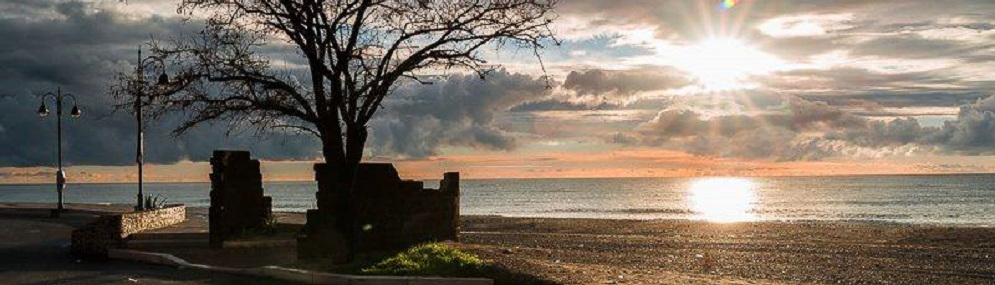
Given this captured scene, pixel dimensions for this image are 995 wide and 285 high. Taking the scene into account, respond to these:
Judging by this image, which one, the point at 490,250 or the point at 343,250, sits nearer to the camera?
the point at 343,250

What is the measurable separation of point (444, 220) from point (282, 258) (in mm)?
3817

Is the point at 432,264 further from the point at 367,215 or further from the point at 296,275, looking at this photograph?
the point at 367,215

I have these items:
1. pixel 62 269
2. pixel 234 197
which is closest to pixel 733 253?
pixel 234 197

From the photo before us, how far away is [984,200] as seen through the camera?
114 meters

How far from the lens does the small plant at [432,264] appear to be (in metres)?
18.5

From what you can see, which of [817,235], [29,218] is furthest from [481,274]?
[817,235]

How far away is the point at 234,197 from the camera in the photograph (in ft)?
90.5

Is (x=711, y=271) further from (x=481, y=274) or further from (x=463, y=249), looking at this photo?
(x=481, y=274)

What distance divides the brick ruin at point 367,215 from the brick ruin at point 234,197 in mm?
4775

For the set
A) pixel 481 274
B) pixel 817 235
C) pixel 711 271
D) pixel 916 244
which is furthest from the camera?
pixel 817 235

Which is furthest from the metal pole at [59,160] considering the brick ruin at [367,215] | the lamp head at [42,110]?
the brick ruin at [367,215]

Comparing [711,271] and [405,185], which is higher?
[405,185]

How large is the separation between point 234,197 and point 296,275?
8.39 meters

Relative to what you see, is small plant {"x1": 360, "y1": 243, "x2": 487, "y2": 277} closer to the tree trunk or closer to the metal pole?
the tree trunk
